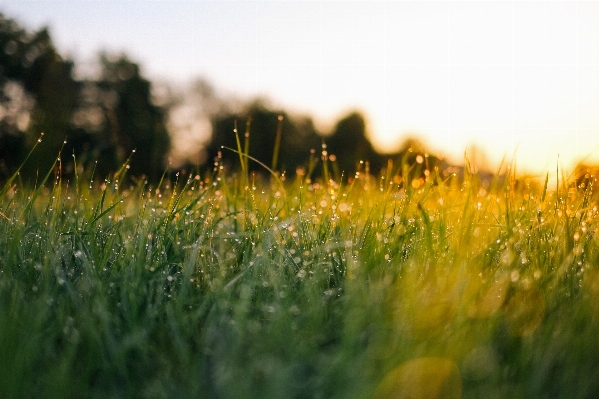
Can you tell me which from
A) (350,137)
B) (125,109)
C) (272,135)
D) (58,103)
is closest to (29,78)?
(58,103)

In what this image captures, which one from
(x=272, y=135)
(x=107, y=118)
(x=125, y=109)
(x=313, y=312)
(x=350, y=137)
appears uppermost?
(x=313, y=312)

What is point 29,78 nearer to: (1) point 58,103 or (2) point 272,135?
(1) point 58,103

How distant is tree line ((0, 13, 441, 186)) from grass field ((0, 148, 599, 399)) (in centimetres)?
2120

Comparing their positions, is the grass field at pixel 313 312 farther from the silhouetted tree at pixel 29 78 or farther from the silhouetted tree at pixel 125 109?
the silhouetted tree at pixel 29 78

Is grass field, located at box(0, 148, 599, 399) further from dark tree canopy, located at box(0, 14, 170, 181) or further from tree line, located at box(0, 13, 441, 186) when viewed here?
dark tree canopy, located at box(0, 14, 170, 181)

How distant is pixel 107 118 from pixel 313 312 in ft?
101

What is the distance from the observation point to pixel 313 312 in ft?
5.02

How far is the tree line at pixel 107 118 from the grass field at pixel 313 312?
21.2 meters

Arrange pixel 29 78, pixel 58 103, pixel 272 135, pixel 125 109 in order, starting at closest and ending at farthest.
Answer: pixel 29 78 → pixel 58 103 → pixel 125 109 → pixel 272 135

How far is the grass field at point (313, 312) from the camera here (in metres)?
1.29

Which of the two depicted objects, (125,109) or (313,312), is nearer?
(313,312)

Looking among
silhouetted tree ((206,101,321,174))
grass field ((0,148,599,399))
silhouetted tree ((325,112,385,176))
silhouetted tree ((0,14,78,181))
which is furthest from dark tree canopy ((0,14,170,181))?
grass field ((0,148,599,399))

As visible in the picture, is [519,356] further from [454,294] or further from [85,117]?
[85,117]

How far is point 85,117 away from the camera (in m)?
29.6
